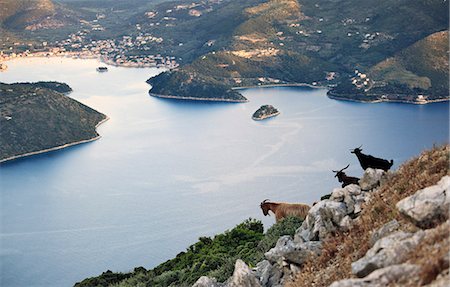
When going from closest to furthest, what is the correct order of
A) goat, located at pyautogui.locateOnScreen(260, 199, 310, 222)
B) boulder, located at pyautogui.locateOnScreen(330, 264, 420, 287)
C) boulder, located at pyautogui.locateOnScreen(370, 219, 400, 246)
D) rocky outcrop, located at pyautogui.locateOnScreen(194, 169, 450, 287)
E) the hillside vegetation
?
1. boulder, located at pyautogui.locateOnScreen(330, 264, 420, 287)
2. rocky outcrop, located at pyautogui.locateOnScreen(194, 169, 450, 287)
3. boulder, located at pyautogui.locateOnScreen(370, 219, 400, 246)
4. the hillside vegetation
5. goat, located at pyautogui.locateOnScreen(260, 199, 310, 222)

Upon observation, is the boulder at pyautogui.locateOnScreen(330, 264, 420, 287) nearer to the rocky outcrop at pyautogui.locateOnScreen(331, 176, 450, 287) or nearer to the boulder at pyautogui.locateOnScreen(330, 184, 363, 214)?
the rocky outcrop at pyautogui.locateOnScreen(331, 176, 450, 287)

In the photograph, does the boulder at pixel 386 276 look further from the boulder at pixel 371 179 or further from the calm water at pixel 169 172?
the calm water at pixel 169 172

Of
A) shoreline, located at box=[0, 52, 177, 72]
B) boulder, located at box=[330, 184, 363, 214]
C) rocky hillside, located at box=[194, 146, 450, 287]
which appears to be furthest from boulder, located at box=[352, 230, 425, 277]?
shoreline, located at box=[0, 52, 177, 72]

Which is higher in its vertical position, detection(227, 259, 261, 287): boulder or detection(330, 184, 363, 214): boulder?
detection(330, 184, 363, 214): boulder

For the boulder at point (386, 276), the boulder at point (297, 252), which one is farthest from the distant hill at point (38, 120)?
the boulder at point (386, 276)

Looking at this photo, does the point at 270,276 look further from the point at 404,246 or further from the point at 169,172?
the point at 169,172

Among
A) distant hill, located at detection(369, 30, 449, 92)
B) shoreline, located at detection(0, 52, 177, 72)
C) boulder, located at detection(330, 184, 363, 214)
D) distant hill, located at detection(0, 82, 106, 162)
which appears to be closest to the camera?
boulder, located at detection(330, 184, 363, 214)

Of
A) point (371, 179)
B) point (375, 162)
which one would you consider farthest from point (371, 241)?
point (375, 162)
